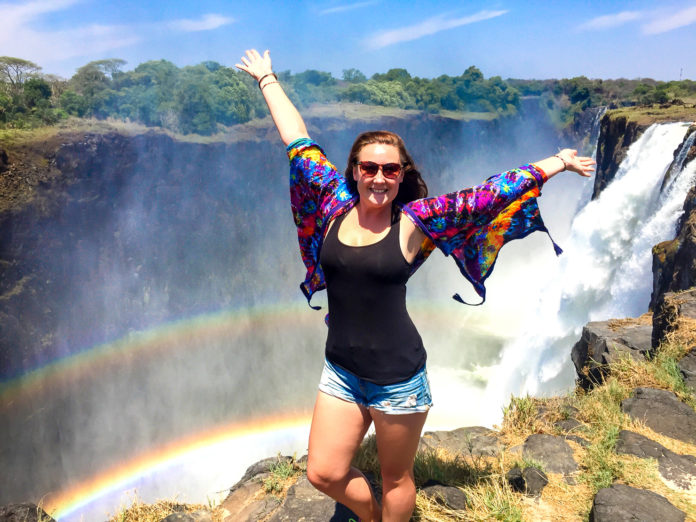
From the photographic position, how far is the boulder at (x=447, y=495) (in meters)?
3.49

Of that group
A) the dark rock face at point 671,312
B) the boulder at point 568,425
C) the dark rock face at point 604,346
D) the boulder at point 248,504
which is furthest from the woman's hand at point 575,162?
the dark rock face at point 604,346

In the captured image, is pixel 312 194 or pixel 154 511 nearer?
pixel 312 194

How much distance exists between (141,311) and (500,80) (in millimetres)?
58850

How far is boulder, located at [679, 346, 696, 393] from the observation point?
16.0 ft

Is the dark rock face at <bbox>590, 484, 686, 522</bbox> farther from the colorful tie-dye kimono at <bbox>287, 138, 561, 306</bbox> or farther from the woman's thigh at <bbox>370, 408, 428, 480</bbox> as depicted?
the colorful tie-dye kimono at <bbox>287, 138, 561, 306</bbox>

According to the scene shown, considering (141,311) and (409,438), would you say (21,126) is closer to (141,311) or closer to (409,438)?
(141,311)

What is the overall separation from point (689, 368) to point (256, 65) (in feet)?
15.8

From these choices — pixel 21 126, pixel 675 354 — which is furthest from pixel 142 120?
pixel 675 354

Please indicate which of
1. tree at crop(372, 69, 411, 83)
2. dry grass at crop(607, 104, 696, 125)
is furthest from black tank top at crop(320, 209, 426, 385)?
tree at crop(372, 69, 411, 83)

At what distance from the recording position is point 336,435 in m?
2.56

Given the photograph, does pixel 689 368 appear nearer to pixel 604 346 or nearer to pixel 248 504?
pixel 604 346

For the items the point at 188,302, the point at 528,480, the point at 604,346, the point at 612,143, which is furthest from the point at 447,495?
the point at 188,302

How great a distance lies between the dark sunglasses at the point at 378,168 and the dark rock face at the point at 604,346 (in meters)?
4.53

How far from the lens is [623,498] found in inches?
129
